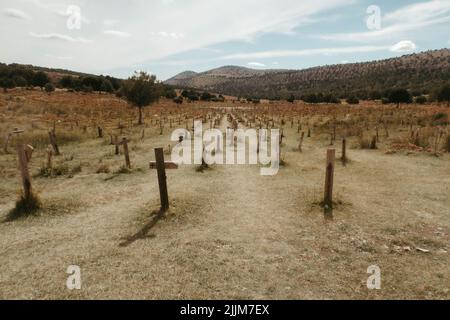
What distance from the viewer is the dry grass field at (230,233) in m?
5.54

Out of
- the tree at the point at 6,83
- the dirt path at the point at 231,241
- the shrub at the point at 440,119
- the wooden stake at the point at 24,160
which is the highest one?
the tree at the point at 6,83

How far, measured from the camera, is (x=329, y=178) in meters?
8.94

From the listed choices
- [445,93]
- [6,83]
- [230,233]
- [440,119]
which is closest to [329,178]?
[230,233]

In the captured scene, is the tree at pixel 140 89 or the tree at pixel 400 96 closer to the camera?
the tree at pixel 140 89

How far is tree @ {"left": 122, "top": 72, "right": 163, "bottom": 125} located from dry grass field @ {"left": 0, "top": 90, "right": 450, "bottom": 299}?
16522mm

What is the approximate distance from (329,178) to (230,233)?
327 cm

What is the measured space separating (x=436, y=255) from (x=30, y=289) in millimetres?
7468

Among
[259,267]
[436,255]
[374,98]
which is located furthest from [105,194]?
[374,98]

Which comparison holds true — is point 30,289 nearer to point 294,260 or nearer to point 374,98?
point 294,260

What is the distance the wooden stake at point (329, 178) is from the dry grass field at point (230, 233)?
27cm

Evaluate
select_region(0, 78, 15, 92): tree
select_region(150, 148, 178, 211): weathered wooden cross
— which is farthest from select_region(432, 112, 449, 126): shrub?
select_region(0, 78, 15, 92): tree

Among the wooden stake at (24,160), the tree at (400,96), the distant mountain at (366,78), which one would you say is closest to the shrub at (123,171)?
the wooden stake at (24,160)

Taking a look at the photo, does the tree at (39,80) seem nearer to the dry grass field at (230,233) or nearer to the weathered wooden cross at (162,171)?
the dry grass field at (230,233)

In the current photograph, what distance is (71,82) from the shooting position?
6844 centimetres
